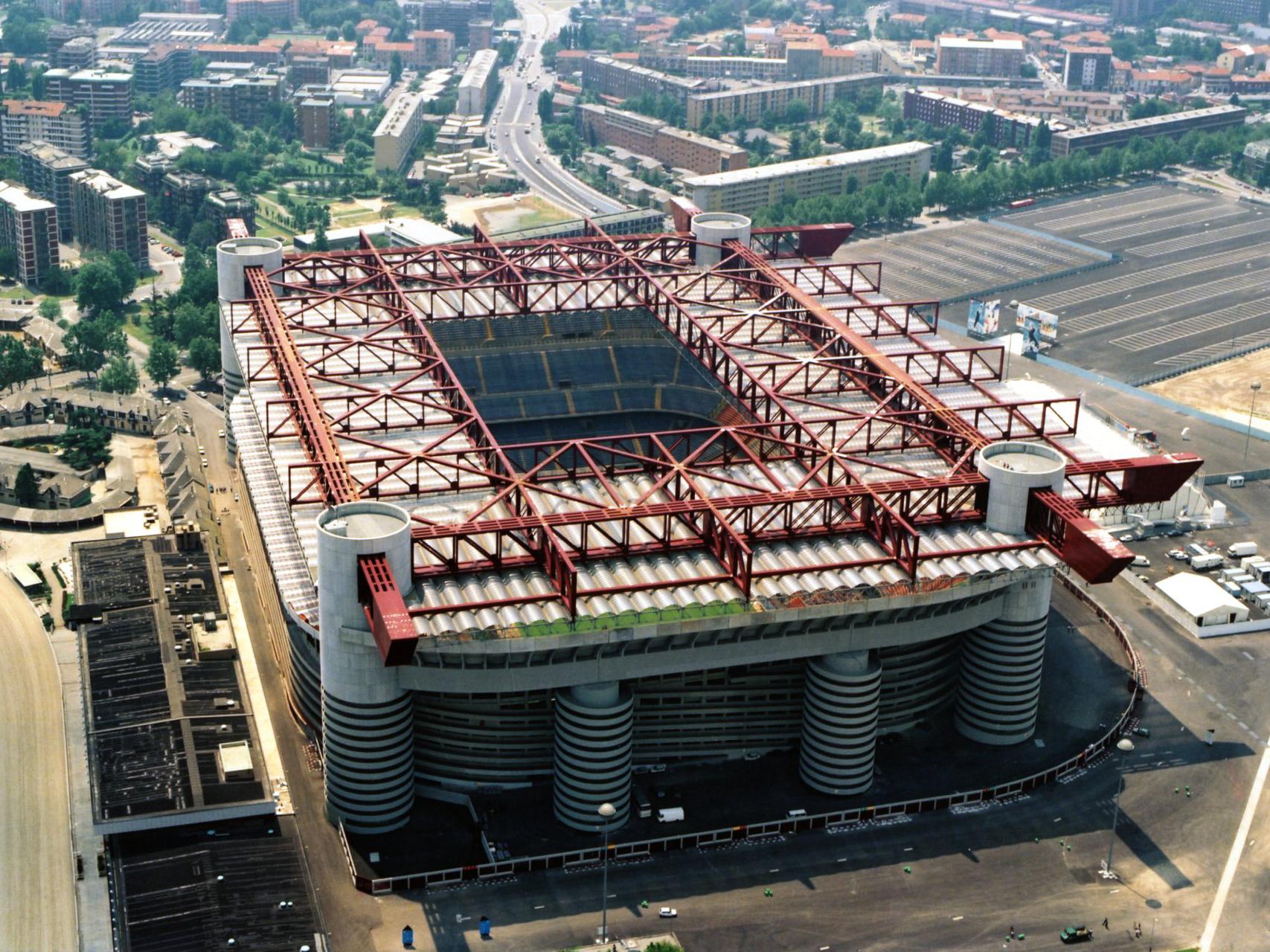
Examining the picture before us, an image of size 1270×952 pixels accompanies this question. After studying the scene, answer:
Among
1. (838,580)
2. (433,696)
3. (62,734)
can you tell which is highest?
(838,580)

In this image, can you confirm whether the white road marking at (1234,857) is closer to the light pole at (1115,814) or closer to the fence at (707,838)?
the light pole at (1115,814)

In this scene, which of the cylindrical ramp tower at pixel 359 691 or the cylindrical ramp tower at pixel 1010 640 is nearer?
the cylindrical ramp tower at pixel 359 691

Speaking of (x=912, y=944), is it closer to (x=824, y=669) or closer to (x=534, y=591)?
(x=824, y=669)

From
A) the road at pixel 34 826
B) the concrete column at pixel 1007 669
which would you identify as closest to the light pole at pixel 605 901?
the concrete column at pixel 1007 669

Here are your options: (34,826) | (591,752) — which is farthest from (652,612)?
(34,826)

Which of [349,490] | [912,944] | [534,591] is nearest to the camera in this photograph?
[912,944]

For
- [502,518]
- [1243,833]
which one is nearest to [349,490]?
[502,518]

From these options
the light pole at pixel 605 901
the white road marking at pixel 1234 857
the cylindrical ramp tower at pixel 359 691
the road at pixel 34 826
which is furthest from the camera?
the cylindrical ramp tower at pixel 359 691
